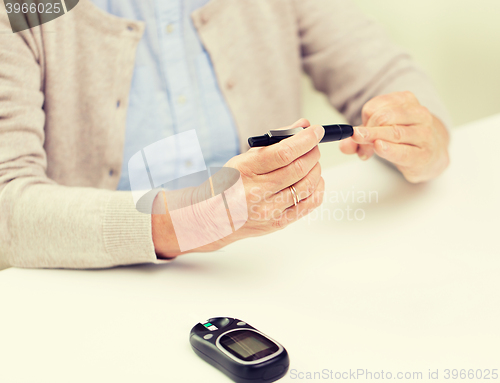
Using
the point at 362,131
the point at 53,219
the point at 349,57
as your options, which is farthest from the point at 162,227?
the point at 349,57

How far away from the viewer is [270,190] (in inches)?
18.4

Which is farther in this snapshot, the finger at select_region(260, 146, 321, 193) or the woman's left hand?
the woman's left hand

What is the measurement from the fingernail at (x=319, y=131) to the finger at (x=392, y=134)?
9cm

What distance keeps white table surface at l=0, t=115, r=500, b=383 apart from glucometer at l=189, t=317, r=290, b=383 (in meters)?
0.01

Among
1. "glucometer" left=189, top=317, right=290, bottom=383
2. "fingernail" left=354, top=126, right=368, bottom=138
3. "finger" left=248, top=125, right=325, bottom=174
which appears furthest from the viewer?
"fingernail" left=354, top=126, right=368, bottom=138

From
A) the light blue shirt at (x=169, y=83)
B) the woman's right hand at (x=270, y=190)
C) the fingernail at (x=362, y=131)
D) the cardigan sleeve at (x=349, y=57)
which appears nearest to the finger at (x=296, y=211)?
the woman's right hand at (x=270, y=190)

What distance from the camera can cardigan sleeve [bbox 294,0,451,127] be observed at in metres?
0.80

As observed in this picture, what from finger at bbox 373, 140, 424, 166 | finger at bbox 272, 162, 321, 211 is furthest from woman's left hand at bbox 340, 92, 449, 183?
finger at bbox 272, 162, 321, 211

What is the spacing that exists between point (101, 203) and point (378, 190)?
0.45 meters

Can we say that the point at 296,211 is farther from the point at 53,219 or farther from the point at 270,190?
the point at 53,219

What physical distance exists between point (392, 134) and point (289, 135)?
0.20 metres

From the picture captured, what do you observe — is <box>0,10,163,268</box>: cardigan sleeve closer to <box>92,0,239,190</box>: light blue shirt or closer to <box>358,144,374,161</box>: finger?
<box>92,0,239,190</box>: light blue shirt

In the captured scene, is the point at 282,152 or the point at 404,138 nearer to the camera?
the point at 282,152

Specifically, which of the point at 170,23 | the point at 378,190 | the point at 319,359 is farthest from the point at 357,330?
the point at 170,23
